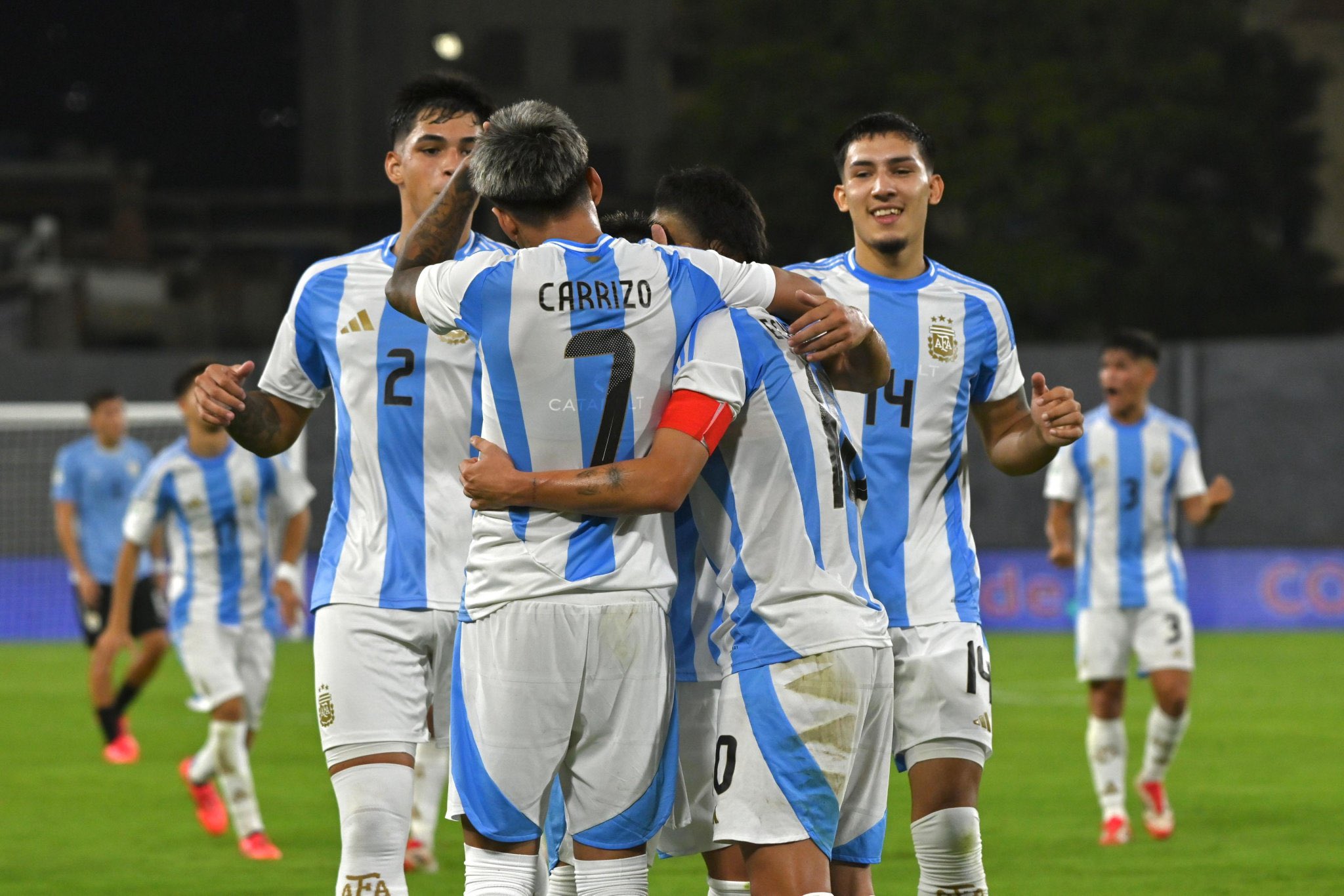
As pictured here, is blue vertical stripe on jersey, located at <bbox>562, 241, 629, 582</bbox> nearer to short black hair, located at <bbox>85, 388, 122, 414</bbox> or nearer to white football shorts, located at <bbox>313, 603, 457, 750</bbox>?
white football shorts, located at <bbox>313, 603, 457, 750</bbox>

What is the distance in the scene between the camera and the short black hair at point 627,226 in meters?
4.66

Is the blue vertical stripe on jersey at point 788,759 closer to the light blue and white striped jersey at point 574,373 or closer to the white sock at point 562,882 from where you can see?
the light blue and white striped jersey at point 574,373

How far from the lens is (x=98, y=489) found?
1337 cm

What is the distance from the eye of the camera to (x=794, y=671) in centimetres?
389

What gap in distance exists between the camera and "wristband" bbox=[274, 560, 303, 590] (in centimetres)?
891

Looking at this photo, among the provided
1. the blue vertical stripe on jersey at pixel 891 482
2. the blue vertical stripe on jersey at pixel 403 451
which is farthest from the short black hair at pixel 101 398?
the blue vertical stripe on jersey at pixel 891 482

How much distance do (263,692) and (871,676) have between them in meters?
5.13

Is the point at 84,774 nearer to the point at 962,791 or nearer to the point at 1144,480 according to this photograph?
the point at 1144,480

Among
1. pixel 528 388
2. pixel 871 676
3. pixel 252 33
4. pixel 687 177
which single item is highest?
pixel 252 33

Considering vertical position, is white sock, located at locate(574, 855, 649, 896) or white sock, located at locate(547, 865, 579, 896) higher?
white sock, located at locate(574, 855, 649, 896)

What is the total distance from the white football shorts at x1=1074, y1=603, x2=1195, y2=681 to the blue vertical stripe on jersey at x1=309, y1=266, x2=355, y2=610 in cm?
464

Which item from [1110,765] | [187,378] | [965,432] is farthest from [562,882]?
[187,378]

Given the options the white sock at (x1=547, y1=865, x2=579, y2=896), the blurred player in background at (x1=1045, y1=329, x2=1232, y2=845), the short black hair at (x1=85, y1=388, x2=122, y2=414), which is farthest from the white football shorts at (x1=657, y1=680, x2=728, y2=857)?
the short black hair at (x1=85, y1=388, x2=122, y2=414)

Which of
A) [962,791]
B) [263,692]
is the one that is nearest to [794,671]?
[962,791]
